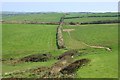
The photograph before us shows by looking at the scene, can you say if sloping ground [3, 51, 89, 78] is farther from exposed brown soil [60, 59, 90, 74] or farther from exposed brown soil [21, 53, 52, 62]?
exposed brown soil [21, 53, 52, 62]

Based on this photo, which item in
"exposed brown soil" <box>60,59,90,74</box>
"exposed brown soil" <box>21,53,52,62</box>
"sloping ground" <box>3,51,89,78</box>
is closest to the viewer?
"sloping ground" <box>3,51,89,78</box>

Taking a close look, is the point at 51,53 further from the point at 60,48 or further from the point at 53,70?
the point at 53,70

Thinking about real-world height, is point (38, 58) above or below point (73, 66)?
below

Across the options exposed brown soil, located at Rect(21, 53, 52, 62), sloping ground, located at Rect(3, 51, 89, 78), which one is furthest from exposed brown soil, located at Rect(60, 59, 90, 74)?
exposed brown soil, located at Rect(21, 53, 52, 62)

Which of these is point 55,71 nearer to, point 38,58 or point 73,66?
point 73,66

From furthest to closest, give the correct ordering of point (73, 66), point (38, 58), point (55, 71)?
point (38, 58)
point (73, 66)
point (55, 71)

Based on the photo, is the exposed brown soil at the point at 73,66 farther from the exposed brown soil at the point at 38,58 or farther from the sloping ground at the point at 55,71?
the exposed brown soil at the point at 38,58

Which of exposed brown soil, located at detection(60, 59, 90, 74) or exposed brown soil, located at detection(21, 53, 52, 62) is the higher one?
exposed brown soil, located at detection(60, 59, 90, 74)

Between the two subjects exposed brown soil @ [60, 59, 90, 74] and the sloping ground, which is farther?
exposed brown soil @ [60, 59, 90, 74]

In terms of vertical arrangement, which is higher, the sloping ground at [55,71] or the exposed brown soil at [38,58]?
the sloping ground at [55,71]

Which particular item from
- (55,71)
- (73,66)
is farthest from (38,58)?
(55,71)

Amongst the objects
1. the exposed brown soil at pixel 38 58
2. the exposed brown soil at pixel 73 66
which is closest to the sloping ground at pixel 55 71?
the exposed brown soil at pixel 73 66
